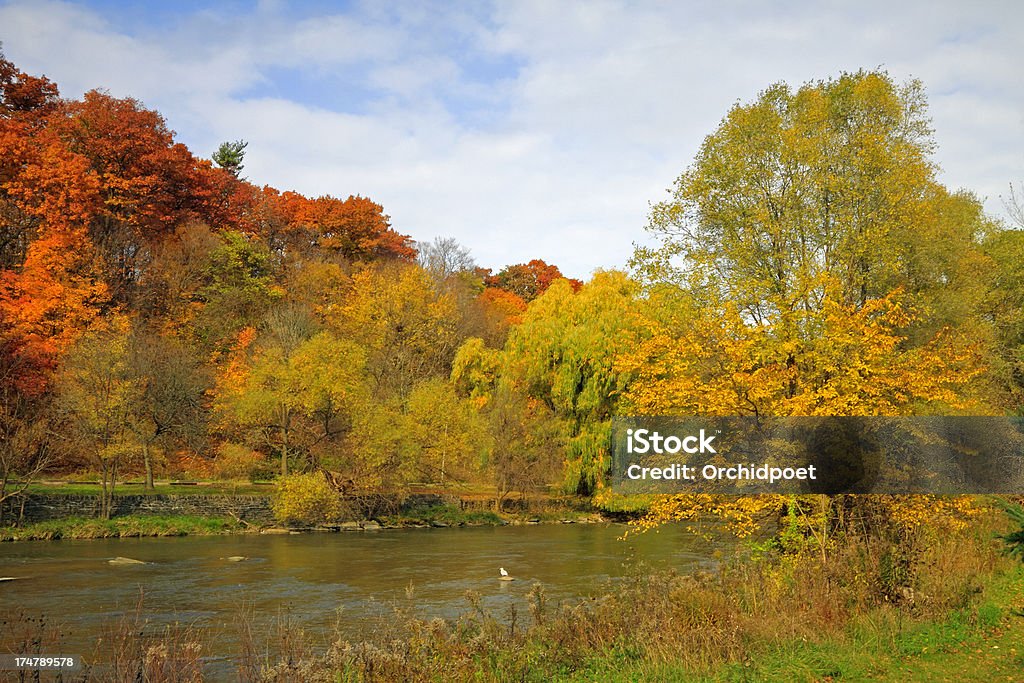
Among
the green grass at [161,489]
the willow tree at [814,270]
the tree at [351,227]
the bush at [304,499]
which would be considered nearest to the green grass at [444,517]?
the bush at [304,499]

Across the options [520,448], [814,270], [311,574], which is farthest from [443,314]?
[814,270]

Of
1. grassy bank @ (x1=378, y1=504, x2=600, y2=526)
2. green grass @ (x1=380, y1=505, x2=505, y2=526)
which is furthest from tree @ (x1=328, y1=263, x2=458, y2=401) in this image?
grassy bank @ (x1=378, y1=504, x2=600, y2=526)

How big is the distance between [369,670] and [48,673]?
518 cm

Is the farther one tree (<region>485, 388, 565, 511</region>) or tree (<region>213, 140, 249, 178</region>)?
tree (<region>213, 140, 249, 178</region>)

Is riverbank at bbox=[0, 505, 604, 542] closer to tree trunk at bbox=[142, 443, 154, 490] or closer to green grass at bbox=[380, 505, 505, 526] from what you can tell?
green grass at bbox=[380, 505, 505, 526]

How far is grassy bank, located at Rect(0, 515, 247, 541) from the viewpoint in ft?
98.1

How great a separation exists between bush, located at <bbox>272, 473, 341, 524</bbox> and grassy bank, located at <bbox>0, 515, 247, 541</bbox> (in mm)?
1840

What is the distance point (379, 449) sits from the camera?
122ft

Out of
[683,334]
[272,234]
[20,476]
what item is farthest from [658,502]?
[272,234]

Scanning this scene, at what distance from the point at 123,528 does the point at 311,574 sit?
39.6ft

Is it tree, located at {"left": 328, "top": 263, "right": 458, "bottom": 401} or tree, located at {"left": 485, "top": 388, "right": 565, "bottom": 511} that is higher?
tree, located at {"left": 328, "top": 263, "right": 458, "bottom": 401}

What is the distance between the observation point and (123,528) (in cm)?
3180

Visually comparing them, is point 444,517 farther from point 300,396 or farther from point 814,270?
point 814,270

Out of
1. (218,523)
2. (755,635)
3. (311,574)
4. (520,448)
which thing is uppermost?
(520,448)
